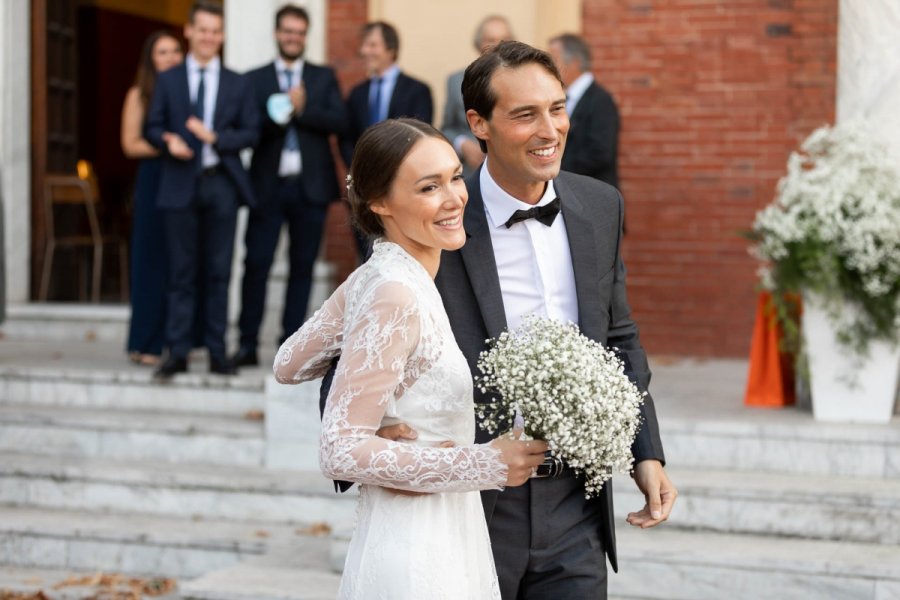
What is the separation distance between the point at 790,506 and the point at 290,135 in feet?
13.0

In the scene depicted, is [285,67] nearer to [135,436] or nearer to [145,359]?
[145,359]

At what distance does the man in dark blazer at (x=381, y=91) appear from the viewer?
338 inches

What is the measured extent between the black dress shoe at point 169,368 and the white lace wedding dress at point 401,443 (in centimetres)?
509

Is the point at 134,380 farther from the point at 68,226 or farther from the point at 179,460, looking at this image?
the point at 68,226

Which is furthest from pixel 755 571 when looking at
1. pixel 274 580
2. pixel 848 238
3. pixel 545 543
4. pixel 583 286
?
pixel 583 286

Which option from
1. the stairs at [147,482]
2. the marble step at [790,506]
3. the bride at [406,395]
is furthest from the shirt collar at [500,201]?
the marble step at [790,506]

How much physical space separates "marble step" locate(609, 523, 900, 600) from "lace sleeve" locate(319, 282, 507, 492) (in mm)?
3152

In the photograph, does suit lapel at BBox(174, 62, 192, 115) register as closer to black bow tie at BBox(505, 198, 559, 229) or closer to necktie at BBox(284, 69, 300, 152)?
necktie at BBox(284, 69, 300, 152)

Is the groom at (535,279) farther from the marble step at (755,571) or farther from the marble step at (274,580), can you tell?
the marble step at (274,580)

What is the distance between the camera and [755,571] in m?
5.59

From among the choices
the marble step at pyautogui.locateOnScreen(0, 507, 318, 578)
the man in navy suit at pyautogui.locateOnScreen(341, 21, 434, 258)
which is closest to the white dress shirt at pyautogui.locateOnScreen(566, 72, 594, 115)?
the man in navy suit at pyautogui.locateOnScreen(341, 21, 434, 258)

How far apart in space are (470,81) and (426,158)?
533mm

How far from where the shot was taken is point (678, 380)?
839 centimetres

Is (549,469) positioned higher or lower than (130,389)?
higher
